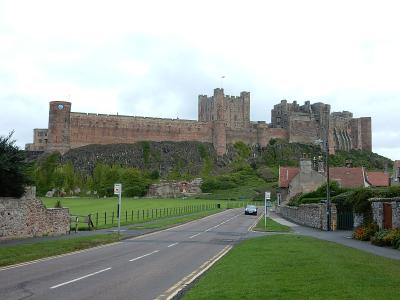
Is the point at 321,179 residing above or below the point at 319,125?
below

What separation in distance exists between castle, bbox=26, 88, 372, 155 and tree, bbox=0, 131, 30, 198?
331ft

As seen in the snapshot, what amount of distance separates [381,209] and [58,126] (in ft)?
382

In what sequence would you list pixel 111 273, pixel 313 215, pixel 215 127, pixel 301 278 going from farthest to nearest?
pixel 215 127
pixel 313 215
pixel 111 273
pixel 301 278

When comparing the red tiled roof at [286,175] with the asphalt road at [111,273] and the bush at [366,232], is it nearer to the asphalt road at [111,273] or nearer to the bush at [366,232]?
the bush at [366,232]

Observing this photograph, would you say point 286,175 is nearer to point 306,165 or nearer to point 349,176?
point 306,165

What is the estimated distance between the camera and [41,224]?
28.0 meters

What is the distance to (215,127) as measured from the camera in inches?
6093

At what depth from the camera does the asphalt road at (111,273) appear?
11344 mm

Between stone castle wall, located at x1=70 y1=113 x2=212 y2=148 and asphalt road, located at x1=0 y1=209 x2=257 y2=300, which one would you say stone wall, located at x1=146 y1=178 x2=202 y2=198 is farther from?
asphalt road, located at x1=0 y1=209 x2=257 y2=300

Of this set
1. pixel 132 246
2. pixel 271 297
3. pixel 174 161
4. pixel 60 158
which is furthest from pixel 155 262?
pixel 174 161

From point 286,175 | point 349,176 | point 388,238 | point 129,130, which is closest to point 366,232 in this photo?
point 388,238

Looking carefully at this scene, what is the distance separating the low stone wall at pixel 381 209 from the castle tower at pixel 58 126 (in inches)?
4493

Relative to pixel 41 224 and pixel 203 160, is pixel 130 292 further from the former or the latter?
pixel 203 160

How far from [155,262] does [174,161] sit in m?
131
